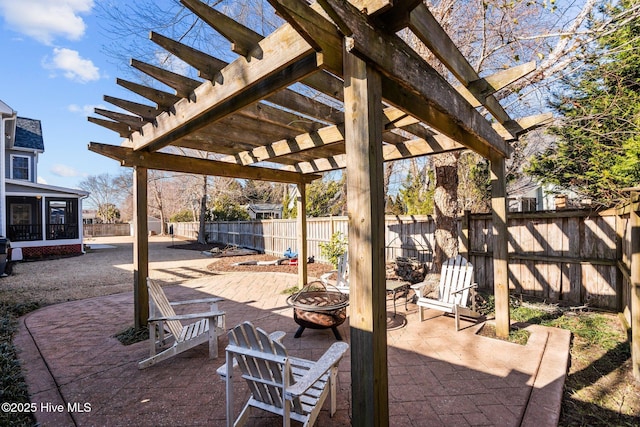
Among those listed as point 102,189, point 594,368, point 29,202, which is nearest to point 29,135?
point 29,202

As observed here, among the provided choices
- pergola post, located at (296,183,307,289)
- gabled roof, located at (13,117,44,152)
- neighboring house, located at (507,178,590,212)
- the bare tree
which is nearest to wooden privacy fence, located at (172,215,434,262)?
pergola post, located at (296,183,307,289)

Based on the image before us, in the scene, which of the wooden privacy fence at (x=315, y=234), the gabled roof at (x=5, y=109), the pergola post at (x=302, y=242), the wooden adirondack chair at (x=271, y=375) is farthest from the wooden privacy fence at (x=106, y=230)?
the wooden adirondack chair at (x=271, y=375)

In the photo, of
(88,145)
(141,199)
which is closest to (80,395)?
(141,199)

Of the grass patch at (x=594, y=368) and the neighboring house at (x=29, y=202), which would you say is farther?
the neighboring house at (x=29, y=202)

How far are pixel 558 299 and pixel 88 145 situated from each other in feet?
24.4

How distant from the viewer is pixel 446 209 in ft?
17.6

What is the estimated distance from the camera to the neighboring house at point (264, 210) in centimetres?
2523

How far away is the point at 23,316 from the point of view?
520 cm

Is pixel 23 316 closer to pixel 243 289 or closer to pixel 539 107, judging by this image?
pixel 243 289

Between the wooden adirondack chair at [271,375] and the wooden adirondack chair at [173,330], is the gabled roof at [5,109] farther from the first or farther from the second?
the wooden adirondack chair at [271,375]

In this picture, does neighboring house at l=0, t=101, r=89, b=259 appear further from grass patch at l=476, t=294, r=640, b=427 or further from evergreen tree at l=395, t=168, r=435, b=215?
grass patch at l=476, t=294, r=640, b=427

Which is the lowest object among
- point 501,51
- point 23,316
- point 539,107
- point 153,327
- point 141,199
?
point 23,316

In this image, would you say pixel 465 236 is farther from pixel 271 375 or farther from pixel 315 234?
pixel 315 234

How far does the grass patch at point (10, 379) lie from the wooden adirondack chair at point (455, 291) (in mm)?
4319
